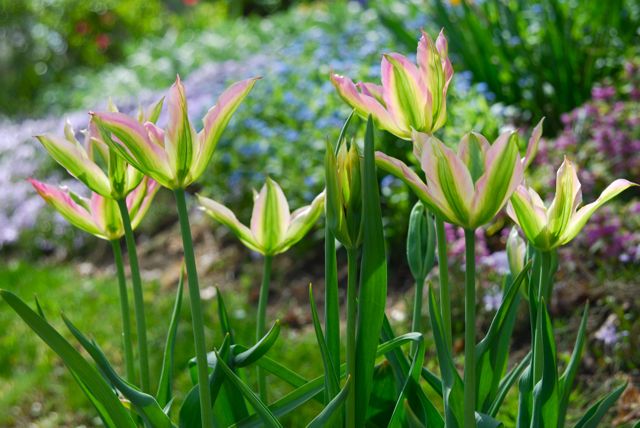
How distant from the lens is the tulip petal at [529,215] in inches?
45.2

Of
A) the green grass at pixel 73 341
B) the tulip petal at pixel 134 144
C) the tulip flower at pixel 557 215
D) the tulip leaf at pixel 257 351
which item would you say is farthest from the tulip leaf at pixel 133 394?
the green grass at pixel 73 341

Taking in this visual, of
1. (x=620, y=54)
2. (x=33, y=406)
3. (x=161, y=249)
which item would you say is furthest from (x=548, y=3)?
(x=33, y=406)

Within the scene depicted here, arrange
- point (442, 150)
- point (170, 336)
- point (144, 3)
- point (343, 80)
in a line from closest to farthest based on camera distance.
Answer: point (442, 150) < point (343, 80) < point (170, 336) < point (144, 3)

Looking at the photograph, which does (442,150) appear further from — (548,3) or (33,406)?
(548,3)

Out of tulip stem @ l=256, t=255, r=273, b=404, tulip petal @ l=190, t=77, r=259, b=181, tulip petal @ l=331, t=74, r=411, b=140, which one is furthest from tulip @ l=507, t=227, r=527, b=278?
tulip petal @ l=190, t=77, r=259, b=181

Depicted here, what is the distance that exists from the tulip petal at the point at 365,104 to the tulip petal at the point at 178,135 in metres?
0.21

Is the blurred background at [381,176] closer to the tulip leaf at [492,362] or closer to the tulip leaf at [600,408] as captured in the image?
the tulip leaf at [492,362]

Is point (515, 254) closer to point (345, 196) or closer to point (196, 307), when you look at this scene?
point (345, 196)

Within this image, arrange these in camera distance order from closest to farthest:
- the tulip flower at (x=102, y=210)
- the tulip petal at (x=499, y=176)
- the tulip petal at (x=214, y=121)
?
the tulip petal at (x=499, y=176) < the tulip petal at (x=214, y=121) < the tulip flower at (x=102, y=210)

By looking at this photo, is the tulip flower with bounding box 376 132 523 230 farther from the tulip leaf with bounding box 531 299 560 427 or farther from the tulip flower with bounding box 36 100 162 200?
the tulip flower with bounding box 36 100 162 200

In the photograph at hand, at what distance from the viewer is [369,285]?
117 centimetres

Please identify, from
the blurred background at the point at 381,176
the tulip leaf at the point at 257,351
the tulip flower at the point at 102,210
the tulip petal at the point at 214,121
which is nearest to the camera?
the tulip petal at the point at 214,121

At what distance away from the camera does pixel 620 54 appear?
13.0 ft

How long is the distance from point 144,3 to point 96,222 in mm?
9419
